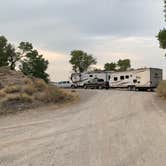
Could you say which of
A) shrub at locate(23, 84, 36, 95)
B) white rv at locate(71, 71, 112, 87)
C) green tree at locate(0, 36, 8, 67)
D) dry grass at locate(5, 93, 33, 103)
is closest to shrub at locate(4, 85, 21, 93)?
shrub at locate(23, 84, 36, 95)

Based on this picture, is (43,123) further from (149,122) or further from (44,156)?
(44,156)

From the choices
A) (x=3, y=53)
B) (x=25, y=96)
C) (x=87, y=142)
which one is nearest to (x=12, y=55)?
(x=3, y=53)

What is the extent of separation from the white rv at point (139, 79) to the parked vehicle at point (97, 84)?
3659 millimetres

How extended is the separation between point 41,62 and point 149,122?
7318 centimetres

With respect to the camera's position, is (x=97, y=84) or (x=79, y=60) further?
(x=79, y=60)

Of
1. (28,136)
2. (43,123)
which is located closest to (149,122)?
(43,123)

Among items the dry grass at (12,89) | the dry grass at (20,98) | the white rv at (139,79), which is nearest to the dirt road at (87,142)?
the dry grass at (20,98)

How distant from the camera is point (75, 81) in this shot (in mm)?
66438

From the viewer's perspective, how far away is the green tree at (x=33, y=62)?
86875 millimetres

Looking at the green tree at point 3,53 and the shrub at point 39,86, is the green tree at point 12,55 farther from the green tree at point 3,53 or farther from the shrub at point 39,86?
the shrub at point 39,86

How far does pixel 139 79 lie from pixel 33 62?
4141cm

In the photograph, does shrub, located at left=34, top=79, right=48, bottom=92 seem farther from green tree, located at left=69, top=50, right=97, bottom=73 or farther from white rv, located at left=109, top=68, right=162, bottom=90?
green tree, located at left=69, top=50, right=97, bottom=73

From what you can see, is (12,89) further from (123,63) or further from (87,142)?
(123,63)

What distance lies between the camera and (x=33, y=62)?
3484 inches
